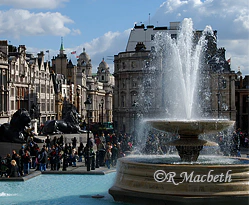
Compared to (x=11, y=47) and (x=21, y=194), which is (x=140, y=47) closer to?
(x=11, y=47)

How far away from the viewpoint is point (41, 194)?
1916cm

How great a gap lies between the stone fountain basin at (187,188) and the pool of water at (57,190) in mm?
1383

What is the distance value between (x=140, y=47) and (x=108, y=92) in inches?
4183

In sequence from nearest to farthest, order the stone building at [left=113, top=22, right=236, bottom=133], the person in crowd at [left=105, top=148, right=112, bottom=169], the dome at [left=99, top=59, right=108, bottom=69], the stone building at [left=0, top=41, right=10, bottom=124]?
the person in crowd at [left=105, top=148, right=112, bottom=169], the stone building at [left=0, top=41, right=10, bottom=124], the stone building at [left=113, top=22, right=236, bottom=133], the dome at [left=99, top=59, right=108, bottom=69]

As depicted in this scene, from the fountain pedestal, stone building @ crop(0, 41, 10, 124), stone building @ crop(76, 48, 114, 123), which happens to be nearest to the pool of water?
the fountain pedestal

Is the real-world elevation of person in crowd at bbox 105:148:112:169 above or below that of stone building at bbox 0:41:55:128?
below

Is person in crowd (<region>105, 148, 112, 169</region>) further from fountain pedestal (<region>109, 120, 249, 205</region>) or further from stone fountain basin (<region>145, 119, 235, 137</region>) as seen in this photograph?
fountain pedestal (<region>109, 120, 249, 205</region>)

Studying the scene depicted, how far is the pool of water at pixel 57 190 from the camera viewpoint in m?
17.6

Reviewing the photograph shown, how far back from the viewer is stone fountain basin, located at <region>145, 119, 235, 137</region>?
58.2 feet

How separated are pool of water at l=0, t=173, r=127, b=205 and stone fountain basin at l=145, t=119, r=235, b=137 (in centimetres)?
279

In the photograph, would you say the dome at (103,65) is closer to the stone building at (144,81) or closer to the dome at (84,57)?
the dome at (84,57)

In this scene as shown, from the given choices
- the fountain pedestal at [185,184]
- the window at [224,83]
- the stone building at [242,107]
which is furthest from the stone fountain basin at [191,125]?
the stone building at [242,107]

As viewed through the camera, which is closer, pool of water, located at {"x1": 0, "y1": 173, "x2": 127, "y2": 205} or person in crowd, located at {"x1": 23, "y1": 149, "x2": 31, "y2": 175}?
pool of water, located at {"x1": 0, "y1": 173, "x2": 127, "y2": 205}

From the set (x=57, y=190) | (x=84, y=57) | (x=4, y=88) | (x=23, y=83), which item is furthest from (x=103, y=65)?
(x=57, y=190)
